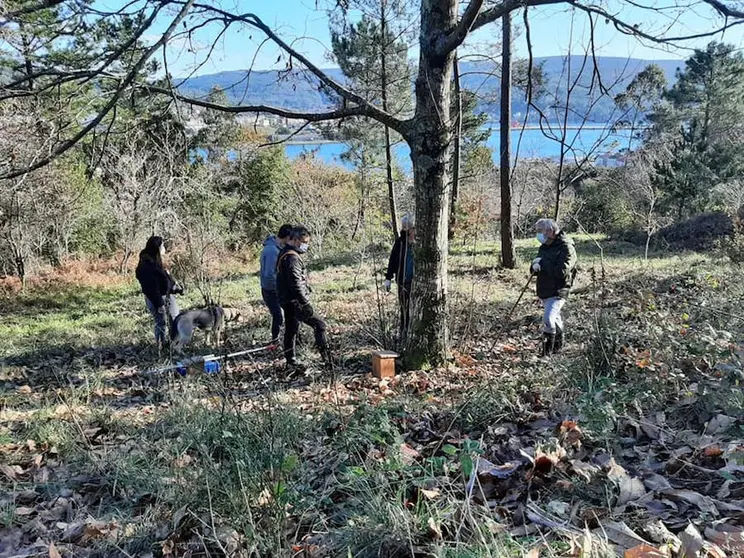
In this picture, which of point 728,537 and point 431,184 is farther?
point 431,184

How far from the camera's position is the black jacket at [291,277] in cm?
627

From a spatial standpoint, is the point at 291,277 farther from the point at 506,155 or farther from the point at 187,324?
the point at 506,155

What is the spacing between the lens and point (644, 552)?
1717mm

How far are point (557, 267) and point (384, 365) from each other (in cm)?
250

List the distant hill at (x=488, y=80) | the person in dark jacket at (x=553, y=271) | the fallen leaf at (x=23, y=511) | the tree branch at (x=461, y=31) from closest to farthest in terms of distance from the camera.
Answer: the fallen leaf at (x=23, y=511) < the tree branch at (x=461, y=31) < the distant hill at (x=488, y=80) < the person in dark jacket at (x=553, y=271)

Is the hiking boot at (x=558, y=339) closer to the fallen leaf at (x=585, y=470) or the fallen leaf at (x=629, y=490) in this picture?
the fallen leaf at (x=585, y=470)

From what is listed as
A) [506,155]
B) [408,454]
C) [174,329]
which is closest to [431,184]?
[408,454]

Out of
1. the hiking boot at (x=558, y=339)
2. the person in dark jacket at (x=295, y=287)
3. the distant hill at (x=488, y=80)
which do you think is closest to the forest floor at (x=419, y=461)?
the person in dark jacket at (x=295, y=287)

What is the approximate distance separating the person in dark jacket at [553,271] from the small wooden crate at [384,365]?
1.99 m

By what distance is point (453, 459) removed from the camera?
9.50 ft

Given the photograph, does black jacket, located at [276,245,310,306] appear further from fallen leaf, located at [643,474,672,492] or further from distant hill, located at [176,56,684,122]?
fallen leaf, located at [643,474,672,492]

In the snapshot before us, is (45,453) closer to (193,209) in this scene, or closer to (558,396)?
(558,396)

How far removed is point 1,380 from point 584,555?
7.76m

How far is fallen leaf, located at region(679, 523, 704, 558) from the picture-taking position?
1.71 m
